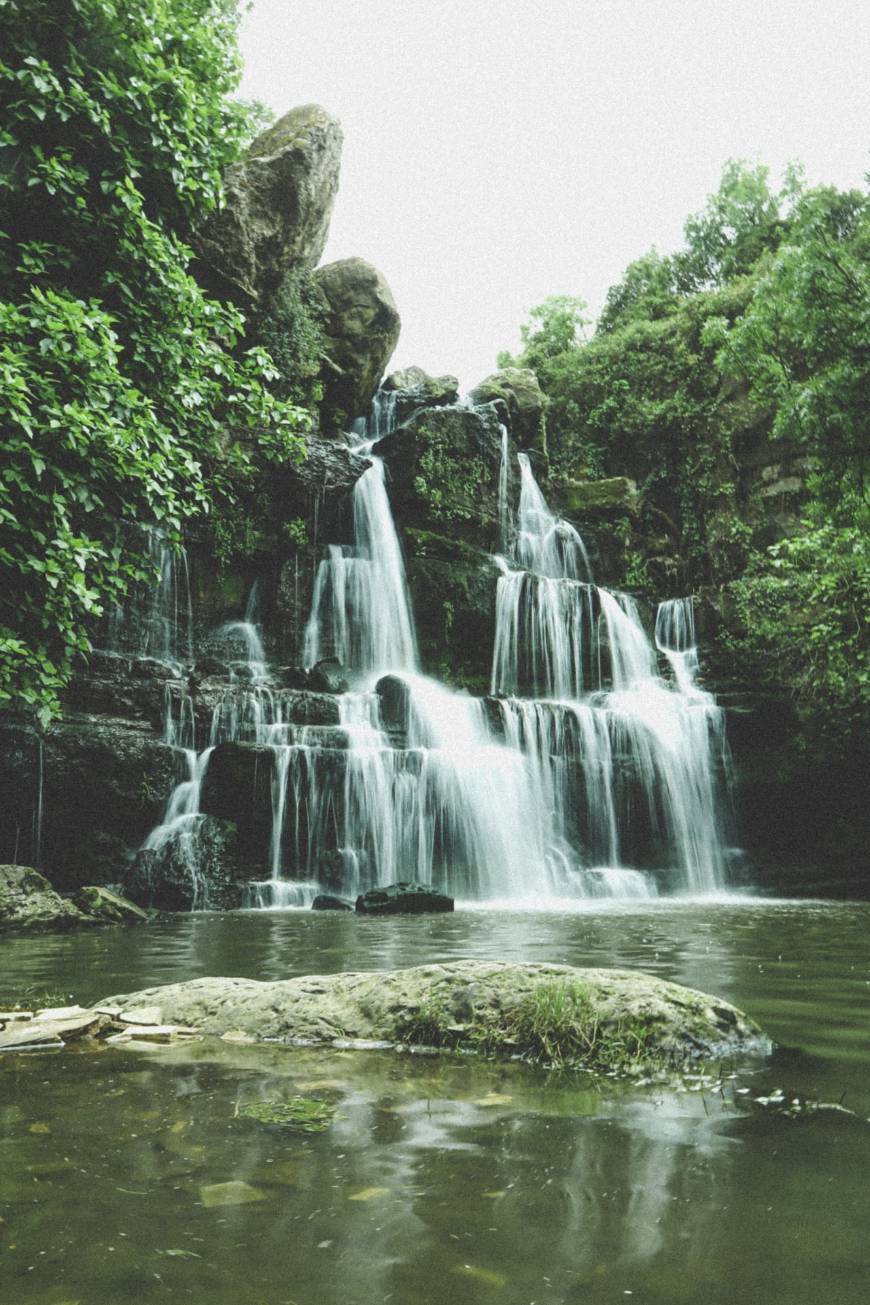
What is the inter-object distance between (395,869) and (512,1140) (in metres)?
12.3

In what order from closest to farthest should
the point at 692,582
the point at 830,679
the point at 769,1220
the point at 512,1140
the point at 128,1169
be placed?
the point at 769,1220 → the point at 128,1169 → the point at 512,1140 → the point at 830,679 → the point at 692,582

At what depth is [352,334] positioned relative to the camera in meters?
24.8

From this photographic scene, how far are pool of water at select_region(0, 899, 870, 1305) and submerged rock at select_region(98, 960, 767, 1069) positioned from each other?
19 cm

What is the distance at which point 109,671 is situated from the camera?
14.7m

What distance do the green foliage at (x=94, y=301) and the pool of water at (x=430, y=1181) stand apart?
19.4ft

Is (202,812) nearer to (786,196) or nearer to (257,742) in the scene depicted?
(257,742)

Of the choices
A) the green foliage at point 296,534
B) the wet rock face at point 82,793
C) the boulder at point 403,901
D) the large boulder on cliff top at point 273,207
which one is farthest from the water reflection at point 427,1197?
the large boulder on cliff top at point 273,207

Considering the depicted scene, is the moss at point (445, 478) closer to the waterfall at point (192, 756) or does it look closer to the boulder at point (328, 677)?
the boulder at point (328, 677)

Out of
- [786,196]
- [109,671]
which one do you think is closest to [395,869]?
[109,671]

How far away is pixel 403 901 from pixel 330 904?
4.35 ft

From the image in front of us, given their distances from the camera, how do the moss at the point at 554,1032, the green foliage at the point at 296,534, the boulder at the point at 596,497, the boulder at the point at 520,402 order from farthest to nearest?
1. the boulder at the point at 520,402
2. the boulder at the point at 596,497
3. the green foliage at the point at 296,534
4. the moss at the point at 554,1032

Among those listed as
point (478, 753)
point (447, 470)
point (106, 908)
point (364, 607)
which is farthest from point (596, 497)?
point (106, 908)

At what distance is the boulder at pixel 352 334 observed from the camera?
2452 cm

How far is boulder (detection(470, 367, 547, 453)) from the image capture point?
28359 millimetres
